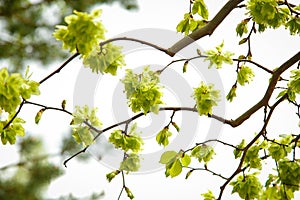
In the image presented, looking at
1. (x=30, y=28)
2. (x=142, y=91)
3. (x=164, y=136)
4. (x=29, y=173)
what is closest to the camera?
(x=142, y=91)

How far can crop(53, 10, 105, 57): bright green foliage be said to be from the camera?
577 millimetres

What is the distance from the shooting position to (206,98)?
2.42ft

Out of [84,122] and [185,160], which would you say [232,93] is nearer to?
[185,160]

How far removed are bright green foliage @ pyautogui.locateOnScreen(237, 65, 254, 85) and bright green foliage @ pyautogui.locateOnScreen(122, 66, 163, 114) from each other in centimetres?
22

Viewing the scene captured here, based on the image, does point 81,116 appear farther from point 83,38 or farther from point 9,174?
point 9,174

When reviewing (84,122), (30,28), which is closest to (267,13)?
(84,122)

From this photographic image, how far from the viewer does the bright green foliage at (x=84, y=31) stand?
58 cm

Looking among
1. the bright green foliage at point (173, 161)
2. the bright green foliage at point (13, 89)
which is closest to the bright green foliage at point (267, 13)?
the bright green foliage at point (173, 161)

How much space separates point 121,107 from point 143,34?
148 millimetres

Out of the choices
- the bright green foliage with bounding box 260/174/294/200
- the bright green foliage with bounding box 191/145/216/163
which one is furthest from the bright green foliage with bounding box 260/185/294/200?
the bright green foliage with bounding box 191/145/216/163

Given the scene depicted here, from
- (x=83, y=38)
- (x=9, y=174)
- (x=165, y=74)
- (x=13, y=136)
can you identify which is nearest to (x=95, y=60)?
(x=83, y=38)

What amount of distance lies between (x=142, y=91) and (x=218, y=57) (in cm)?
16

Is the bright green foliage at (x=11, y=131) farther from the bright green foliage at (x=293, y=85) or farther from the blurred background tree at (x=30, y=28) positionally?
the blurred background tree at (x=30, y=28)

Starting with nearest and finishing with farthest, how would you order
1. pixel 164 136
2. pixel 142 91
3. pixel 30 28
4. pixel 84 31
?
pixel 84 31 < pixel 142 91 < pixel 164 136 < pixel 30 28
